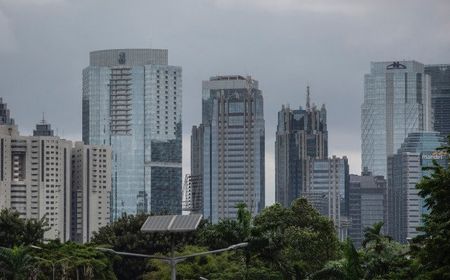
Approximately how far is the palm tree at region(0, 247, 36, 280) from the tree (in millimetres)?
42651

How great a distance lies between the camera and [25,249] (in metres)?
112

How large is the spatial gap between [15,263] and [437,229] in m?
46.1

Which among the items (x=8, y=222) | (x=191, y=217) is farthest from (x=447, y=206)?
(x=8, y=222)

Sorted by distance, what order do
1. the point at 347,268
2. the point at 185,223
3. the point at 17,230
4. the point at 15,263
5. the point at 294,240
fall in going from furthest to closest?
1. the point at 17,230
2. the point at 294,240
3. the point at 15,263
4. the point at 347,268
5. the point at 185,223

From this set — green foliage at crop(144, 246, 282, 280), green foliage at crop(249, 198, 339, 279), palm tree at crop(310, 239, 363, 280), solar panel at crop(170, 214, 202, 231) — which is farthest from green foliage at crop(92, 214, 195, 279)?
solar panel at crop(170, 214, 202, 231)

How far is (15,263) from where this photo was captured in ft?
362

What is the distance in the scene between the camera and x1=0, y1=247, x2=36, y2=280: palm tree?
362ft

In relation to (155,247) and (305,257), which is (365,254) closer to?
(305,257)

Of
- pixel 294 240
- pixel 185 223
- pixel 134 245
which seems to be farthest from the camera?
pixel 134 245

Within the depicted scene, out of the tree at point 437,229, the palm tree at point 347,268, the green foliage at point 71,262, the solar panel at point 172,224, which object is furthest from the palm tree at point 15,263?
the tree at point 437,229

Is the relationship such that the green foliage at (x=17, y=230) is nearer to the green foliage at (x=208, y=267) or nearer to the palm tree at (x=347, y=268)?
the green foliage at (x=208, y=267)

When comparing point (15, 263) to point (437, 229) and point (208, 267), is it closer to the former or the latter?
point (208, 267)

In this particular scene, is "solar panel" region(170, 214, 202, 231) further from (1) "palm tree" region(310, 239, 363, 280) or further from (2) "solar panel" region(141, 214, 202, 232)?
(1) "palm tree" region(310, 239, 363, 280)

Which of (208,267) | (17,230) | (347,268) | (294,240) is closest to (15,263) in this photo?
(208,267)
